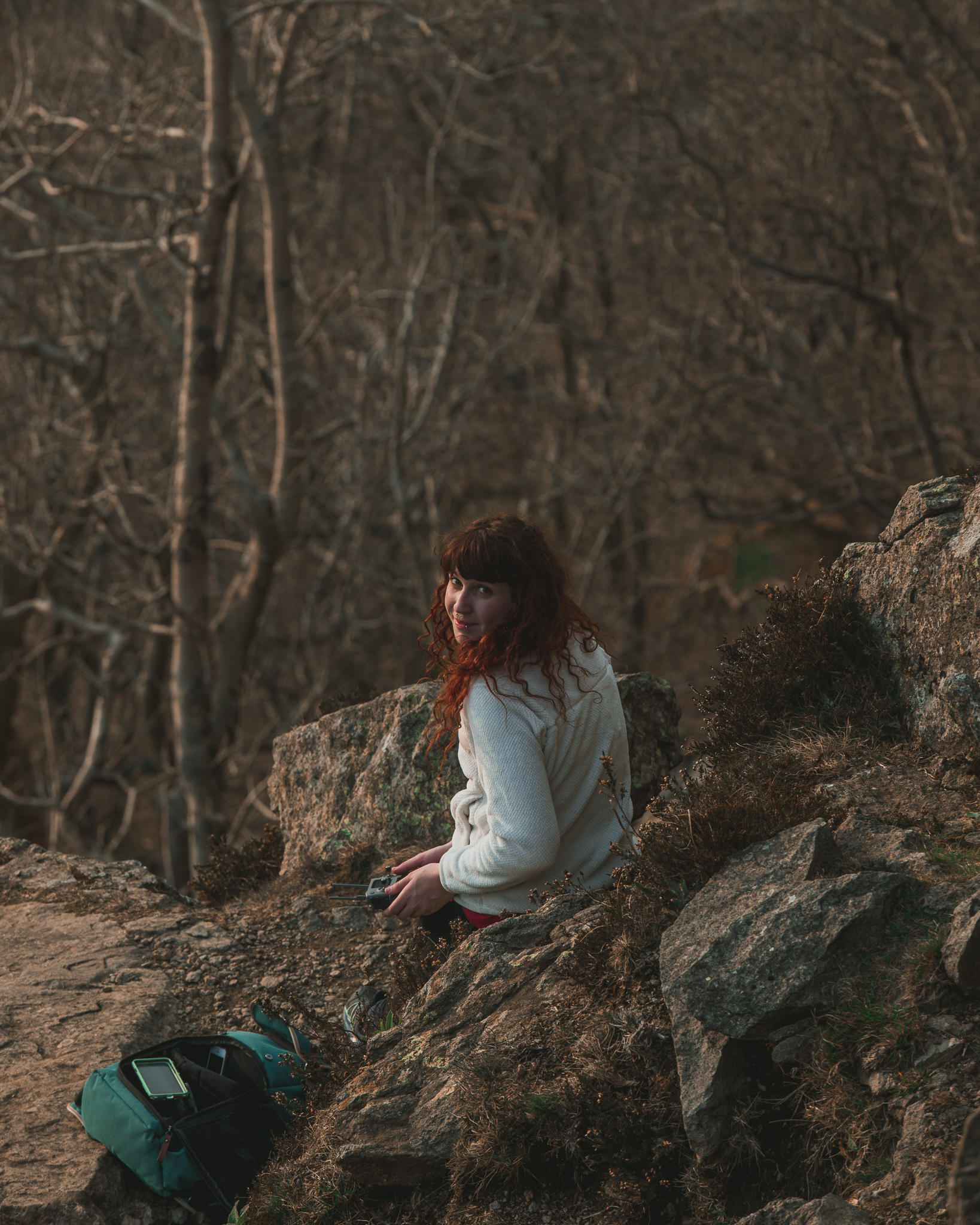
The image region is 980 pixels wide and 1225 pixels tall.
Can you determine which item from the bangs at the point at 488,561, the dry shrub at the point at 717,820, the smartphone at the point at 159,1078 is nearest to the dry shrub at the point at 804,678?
the dry shrub at the point at 717,820

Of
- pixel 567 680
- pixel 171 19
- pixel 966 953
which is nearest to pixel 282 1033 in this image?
pixel 567 680

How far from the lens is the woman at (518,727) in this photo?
289 cm

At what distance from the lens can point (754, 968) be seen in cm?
241

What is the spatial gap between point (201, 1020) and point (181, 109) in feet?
27.1

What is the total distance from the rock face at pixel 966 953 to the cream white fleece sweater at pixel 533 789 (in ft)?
3.19

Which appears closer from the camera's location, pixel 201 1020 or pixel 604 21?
pixel 201 1020

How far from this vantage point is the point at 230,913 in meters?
4.76

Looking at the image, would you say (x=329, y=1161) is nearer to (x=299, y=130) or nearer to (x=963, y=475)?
(x=963, y=475)

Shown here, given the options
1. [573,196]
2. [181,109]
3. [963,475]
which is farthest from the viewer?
[573,196]

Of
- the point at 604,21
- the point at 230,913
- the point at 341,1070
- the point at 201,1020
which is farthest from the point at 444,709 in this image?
the point at 604,21

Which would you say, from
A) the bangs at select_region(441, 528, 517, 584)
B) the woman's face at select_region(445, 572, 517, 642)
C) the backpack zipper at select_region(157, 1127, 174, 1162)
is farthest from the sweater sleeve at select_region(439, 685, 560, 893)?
the backpack zipper at select_region(157, 1127, 174, 1162)

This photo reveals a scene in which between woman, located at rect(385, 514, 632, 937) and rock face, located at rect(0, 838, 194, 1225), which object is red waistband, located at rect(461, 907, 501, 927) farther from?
rock face, located at rect(0, 838, 194, 1225)

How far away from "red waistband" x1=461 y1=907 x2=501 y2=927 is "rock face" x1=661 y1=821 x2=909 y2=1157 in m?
0.82

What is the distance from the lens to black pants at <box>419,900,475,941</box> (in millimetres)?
3434
